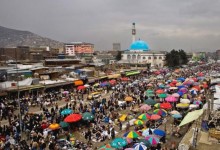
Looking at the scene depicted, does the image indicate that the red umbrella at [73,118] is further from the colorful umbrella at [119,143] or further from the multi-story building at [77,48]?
the multi-story building at [77,48]

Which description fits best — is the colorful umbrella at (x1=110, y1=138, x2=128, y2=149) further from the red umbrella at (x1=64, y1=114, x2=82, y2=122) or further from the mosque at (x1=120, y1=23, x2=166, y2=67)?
the mosque at (x1=120, y1=23, x2=166, y2=67)

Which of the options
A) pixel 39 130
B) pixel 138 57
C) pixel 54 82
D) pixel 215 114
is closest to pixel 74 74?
pixel 54 82

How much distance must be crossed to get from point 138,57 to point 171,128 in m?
61.0

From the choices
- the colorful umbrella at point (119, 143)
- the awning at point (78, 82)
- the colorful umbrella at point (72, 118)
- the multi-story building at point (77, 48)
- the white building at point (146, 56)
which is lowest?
the colorful umbrella at point (119, 143)

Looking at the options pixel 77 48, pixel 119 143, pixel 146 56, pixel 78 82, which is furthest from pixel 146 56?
pixel 119 143

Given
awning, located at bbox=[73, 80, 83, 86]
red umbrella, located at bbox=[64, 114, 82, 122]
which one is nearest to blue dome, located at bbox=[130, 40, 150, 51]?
awning, located at bbox=[73, 80, 83, 86]

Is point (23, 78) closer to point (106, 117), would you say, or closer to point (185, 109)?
point (106, 117)

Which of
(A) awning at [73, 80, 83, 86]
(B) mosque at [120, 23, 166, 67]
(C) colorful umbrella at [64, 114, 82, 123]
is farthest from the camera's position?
(B) mosque at [120, 23, 166, 67]

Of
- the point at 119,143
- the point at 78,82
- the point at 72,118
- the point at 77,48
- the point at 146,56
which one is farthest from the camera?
the point at 77,48

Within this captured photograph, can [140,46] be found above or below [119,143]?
above

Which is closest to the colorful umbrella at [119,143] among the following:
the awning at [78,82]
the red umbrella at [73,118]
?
the red umbrella at [73,118]

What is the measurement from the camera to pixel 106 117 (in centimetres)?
1859

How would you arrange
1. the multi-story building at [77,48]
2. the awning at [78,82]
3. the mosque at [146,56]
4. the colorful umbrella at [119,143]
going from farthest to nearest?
the multi-story building at [77,48]
the mosque at [146,56]
the awning at [78,82]
the colorful umbrella at [119,143]

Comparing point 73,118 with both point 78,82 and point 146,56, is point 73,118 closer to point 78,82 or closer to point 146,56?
point 78,82
